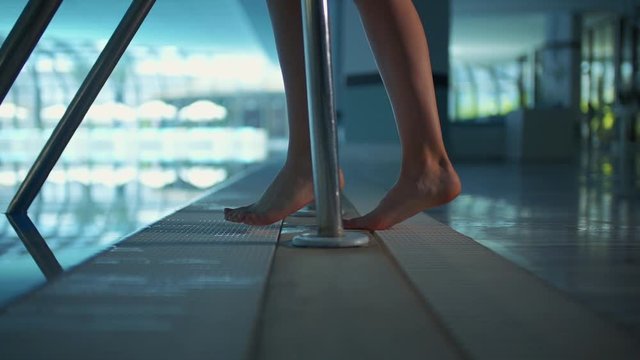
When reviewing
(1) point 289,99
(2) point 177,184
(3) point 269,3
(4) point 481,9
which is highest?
(4) point 481,9

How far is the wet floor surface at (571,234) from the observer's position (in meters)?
1.06

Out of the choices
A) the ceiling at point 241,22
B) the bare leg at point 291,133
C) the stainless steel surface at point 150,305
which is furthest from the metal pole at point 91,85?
the stainless steel surface at point 150,305

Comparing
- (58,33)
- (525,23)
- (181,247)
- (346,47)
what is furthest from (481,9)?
(181,247)

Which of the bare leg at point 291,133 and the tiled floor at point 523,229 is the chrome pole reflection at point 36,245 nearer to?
the tiled floor at point 523,229

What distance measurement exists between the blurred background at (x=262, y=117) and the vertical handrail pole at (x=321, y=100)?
39cm

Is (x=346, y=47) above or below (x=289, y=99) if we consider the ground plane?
above

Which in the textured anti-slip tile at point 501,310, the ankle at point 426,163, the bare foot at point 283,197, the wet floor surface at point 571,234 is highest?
the ankle at point 426,163

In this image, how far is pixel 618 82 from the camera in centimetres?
824

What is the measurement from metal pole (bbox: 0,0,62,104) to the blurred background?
18 centimetres

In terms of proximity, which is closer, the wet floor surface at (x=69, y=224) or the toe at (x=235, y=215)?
the wet floor surface at (x=69, y=224)

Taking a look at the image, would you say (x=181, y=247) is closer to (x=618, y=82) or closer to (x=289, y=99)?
(x=289, y=99)

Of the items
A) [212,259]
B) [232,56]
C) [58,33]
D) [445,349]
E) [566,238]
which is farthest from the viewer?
[232,56]

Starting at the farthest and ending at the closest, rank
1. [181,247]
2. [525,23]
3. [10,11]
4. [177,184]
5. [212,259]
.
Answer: [525,23], [177,184], [10,11], [181,247], [212,259]

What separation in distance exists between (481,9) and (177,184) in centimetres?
1070
